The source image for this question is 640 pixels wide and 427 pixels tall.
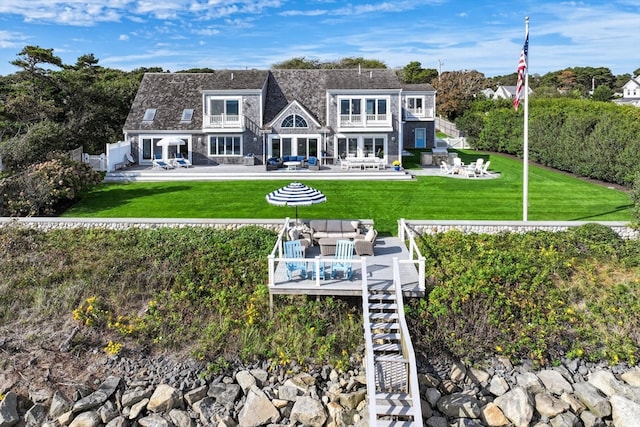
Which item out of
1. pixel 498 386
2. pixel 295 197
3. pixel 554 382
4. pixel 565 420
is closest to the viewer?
pixel 565 420

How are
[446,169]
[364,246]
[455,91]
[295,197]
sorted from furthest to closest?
[455,91] < [446,169] < [295,197] < [364,246]

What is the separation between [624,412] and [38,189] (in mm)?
19595

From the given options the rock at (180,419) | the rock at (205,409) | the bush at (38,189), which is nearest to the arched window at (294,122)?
the bush at (38,189)

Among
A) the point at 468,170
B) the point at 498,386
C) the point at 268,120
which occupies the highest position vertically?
the point at 268,120

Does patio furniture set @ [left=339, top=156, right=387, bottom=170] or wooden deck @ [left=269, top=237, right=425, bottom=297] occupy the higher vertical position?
patio furniture set @ [left=339, top=156, right=387, bottom=170]

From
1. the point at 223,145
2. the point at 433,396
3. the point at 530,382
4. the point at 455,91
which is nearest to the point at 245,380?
the point at 433,396

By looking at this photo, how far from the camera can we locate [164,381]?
1262 centimetres

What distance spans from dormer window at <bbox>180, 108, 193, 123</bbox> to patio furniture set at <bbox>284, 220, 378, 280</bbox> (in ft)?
62.1

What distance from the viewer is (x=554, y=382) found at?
1235cm

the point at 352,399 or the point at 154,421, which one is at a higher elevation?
the point at 352,399

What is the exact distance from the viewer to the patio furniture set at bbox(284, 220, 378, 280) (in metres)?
13.9

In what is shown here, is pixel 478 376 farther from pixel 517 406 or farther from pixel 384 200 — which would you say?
pixel 384 200

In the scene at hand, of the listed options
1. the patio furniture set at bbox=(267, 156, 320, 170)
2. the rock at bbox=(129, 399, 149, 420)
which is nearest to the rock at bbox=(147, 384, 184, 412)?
the rock at bbox=(129, 399, 149, 420)

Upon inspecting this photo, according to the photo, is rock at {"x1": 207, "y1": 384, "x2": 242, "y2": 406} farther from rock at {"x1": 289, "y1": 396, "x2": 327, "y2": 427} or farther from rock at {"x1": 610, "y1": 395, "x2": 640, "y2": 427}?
rock at {"x1": 610, "y1": 395, "x2": 640, "y2": 427}
